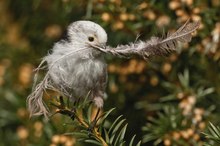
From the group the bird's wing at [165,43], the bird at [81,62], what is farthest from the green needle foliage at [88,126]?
the bird's wing at [165,43]

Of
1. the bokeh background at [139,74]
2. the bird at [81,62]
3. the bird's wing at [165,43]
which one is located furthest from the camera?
the bokeh background at [139,74]

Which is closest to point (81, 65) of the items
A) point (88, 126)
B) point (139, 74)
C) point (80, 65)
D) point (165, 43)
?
point (80, 65)

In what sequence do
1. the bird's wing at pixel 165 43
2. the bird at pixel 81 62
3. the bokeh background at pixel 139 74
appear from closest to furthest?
the bird's wing at pixel 165 43 < the bird at pixel 81 62 < the bokeh background at pixel 139 74

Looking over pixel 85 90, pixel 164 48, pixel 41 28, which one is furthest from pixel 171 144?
pixel 41 28

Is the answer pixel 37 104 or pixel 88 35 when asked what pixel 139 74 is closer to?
pixel 88 35

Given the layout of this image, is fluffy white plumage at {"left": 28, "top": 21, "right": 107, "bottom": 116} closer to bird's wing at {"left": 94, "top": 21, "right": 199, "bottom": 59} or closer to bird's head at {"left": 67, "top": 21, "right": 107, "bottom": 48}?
bird's head at {"left": 67, "top": 21, "right": 107, "bottom": 48}

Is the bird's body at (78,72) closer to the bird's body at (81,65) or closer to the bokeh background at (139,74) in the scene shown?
the bird's body at (81,65)
